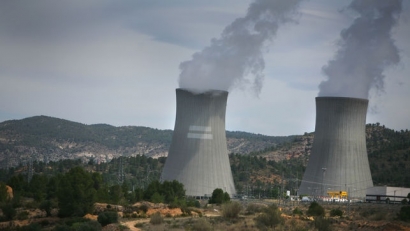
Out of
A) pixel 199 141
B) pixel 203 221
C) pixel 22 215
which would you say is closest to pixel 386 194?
pixel 199 141

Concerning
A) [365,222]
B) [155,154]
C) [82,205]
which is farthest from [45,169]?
[155,154]

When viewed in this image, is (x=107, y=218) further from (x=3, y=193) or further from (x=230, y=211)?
(x=3, y=193)

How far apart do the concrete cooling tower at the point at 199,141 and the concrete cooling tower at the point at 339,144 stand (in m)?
6.40

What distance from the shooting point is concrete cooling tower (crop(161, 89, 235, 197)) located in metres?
48.9

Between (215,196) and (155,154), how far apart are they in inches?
3833

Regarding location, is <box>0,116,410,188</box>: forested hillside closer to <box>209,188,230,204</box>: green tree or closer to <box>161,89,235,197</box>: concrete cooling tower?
<box>161,89,235,197</box>: concrete cooling tower

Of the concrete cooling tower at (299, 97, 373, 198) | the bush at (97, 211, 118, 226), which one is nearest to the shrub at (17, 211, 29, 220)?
the bush at (97, 211, 118, 226)

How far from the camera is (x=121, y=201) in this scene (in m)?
43.9

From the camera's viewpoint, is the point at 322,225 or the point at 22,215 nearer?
the point at 322,225

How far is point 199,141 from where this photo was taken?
1940 inches

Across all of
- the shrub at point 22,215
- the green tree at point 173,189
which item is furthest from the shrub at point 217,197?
the shrub at point 22,215

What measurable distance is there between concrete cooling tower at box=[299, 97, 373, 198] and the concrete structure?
5.57 metres

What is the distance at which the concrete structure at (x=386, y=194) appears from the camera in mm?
57103

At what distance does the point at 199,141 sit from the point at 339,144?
9241 mm
